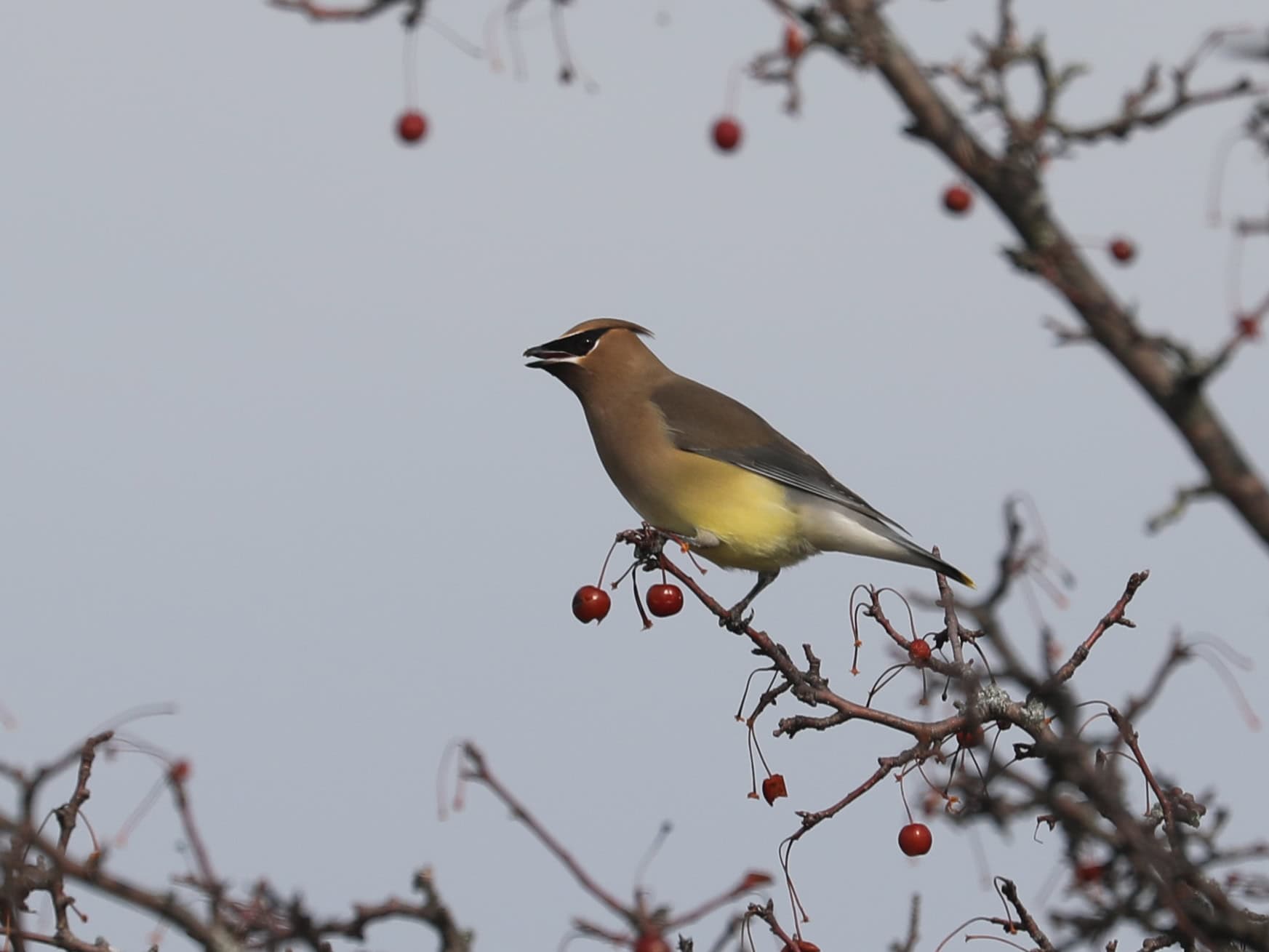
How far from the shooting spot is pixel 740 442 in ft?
22.4

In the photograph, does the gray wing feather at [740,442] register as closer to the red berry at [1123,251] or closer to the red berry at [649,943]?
the red berry at [1123,251]

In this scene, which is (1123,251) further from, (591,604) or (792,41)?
(591,604)

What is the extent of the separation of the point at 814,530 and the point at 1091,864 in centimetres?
411

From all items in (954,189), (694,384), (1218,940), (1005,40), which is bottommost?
(1218,940)

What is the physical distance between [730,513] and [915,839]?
6.70 feet

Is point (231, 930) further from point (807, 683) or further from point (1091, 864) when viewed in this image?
point (807, 683)

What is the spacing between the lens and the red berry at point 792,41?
9.61 ft

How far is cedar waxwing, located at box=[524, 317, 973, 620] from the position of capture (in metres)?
6.43

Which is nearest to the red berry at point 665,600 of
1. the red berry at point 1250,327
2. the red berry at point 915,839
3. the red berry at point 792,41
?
the red berry at point 915,839

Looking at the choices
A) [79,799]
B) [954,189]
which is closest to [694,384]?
[954,189]

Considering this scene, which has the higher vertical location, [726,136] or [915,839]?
[726,136]

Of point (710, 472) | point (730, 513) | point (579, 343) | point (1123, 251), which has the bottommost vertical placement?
point (1123, 251)

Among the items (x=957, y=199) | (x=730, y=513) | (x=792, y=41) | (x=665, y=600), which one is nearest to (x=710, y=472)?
(x=730, y=513)

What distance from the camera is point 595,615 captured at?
4.99 meters
